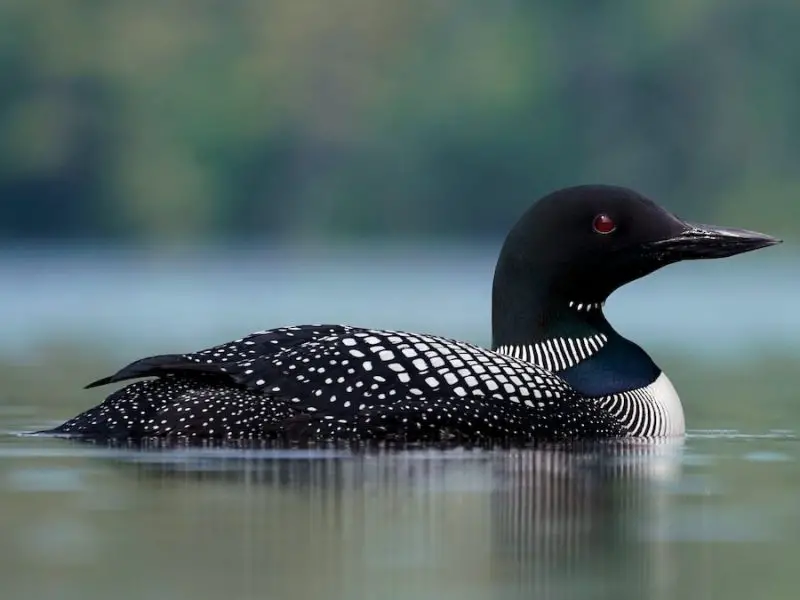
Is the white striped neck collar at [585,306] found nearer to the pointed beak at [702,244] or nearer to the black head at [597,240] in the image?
the black head at [597,240]

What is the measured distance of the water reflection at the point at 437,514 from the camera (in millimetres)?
4914

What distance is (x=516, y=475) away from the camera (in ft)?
21.4

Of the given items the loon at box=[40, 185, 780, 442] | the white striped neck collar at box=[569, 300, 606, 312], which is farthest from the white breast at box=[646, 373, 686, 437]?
the white striped neck collar at box=[569, 300, 606, 312]

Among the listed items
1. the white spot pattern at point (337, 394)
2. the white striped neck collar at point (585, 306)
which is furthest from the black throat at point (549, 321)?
the white spot pattern at point (337, 394)

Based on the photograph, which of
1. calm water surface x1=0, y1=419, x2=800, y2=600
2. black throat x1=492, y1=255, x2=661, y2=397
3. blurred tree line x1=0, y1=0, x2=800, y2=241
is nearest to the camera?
calm water surface x1=0, y1=419, x2=800, y2=600

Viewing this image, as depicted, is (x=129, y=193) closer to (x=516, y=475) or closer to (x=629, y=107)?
(x=629, y=107)

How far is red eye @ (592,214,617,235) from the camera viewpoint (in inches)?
308

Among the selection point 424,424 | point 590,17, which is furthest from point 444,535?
point 590,17

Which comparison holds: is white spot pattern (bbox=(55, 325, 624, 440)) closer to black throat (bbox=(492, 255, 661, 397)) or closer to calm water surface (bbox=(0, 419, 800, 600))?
calm water surface (bbox=(0, 419, 800, 600))

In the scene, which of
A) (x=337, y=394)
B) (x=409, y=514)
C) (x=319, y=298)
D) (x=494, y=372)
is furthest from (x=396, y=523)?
(x=319, y=298)

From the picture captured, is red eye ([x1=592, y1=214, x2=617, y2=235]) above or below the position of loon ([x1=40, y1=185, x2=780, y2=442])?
above

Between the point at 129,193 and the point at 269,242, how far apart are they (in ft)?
8.66

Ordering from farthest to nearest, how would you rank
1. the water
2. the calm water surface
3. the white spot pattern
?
the water, the white spot pattern, the calm water surface

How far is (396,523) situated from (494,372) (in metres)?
1.62
